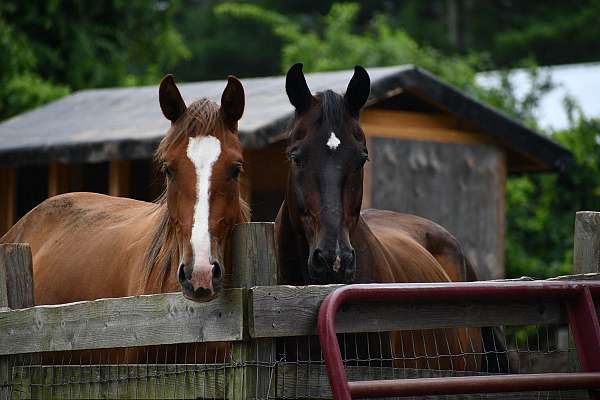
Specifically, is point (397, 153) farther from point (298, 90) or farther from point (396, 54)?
point (396, 54)

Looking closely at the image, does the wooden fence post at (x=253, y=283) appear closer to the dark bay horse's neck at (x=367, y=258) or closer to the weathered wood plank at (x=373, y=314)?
the weathered wood plank at (x=373, y=314)

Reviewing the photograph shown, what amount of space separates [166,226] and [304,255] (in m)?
0.70

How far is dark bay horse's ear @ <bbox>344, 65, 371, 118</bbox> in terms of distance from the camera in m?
5.83

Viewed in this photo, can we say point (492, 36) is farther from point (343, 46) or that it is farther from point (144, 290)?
point (144, 290)

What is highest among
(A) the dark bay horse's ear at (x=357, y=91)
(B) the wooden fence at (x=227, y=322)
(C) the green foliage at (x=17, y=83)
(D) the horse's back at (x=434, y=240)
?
(C) the green foliage at (x=17, y=83)

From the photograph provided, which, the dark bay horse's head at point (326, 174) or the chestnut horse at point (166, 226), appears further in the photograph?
the dark bay horse's head at point (326, 174)

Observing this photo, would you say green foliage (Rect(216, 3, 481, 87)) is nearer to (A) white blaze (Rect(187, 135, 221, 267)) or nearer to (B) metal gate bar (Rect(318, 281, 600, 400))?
(A) white blaze (Rect(187, 135, 221, 267))

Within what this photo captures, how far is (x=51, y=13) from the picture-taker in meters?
20.3

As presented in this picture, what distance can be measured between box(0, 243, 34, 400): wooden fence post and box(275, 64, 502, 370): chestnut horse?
1.22 m

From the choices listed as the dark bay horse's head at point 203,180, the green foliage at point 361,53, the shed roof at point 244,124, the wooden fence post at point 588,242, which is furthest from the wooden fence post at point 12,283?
the green foliage at point 361,53

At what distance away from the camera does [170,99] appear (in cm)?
534

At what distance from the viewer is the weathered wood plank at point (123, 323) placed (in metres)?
4.09

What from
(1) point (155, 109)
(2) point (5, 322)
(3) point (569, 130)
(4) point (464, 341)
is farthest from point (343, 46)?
(2) point (5, 322)

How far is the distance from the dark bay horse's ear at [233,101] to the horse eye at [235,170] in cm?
31
